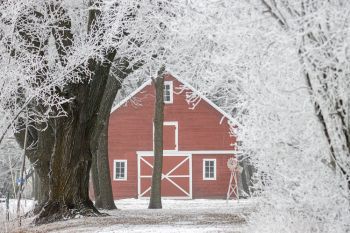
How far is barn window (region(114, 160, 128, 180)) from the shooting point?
142 feet

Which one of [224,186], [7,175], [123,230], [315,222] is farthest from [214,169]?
[315,222]

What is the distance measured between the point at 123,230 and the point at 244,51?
237 inches

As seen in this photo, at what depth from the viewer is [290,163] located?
34.4ft

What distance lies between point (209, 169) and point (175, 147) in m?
2.41

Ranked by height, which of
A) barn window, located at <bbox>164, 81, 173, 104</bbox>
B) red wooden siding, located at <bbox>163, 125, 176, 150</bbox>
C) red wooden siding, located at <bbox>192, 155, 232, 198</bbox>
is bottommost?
red wooden siding, located at <bbox>192, 155, 232, 198</bbox>

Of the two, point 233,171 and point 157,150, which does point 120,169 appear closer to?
point 233,171

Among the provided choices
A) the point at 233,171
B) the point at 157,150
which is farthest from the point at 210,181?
the point at 157,150

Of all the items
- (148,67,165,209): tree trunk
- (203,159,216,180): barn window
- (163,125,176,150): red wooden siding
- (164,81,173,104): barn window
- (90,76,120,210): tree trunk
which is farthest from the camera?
(164,81,173,104): barn window

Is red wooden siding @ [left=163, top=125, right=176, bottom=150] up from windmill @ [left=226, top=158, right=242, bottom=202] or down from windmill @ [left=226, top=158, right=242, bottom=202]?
up

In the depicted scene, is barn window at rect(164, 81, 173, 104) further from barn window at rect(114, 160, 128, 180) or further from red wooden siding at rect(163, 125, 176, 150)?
barn window at rect(114, 160, 128, 180)

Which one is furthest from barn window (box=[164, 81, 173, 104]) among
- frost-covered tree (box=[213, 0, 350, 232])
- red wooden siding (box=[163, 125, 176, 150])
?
frost-covered tree (box=[213, 0, 350, 232])

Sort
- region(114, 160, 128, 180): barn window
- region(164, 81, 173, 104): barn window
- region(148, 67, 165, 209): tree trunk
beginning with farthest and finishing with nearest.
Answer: region(164, 81, 173, 104): barn window → region(114, 160, 128, 180): barn window → region(148, 67, 165, 209): tree trunk

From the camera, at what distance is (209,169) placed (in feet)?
142

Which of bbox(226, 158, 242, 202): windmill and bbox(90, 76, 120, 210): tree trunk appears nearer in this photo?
bbox(90, 76, 120, 210): tree trunk
